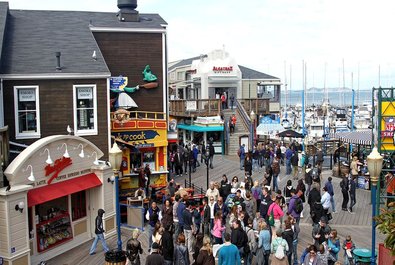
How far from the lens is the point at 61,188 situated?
16.4m

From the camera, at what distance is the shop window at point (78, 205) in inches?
702

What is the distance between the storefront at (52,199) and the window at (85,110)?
2250mm

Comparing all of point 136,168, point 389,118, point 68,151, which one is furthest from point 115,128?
point 389,118

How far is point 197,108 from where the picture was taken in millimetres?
36688

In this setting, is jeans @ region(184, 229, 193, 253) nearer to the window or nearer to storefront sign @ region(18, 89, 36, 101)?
the window

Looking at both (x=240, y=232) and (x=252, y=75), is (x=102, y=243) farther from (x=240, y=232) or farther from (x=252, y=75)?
(x=252, y=75)

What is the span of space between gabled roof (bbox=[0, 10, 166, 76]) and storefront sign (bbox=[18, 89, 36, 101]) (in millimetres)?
709

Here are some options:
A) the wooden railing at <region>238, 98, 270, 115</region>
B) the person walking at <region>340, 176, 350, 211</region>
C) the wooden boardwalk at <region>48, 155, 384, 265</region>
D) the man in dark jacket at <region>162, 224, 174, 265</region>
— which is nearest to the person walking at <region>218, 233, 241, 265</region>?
the man in dark jacket at <region>162, 224, 174, 265</region>

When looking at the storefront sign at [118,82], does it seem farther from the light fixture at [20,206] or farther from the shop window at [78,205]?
the light fixture at [20,206]

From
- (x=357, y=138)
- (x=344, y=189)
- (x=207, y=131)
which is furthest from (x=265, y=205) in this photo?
(x=207, y=131)

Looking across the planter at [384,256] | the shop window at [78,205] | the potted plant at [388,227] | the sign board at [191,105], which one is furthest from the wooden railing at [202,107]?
the potted plant at [388,227]

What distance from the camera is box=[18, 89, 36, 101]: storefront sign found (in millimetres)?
19094

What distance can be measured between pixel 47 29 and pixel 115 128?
5.52 m

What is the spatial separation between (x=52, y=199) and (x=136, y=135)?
307 inches
